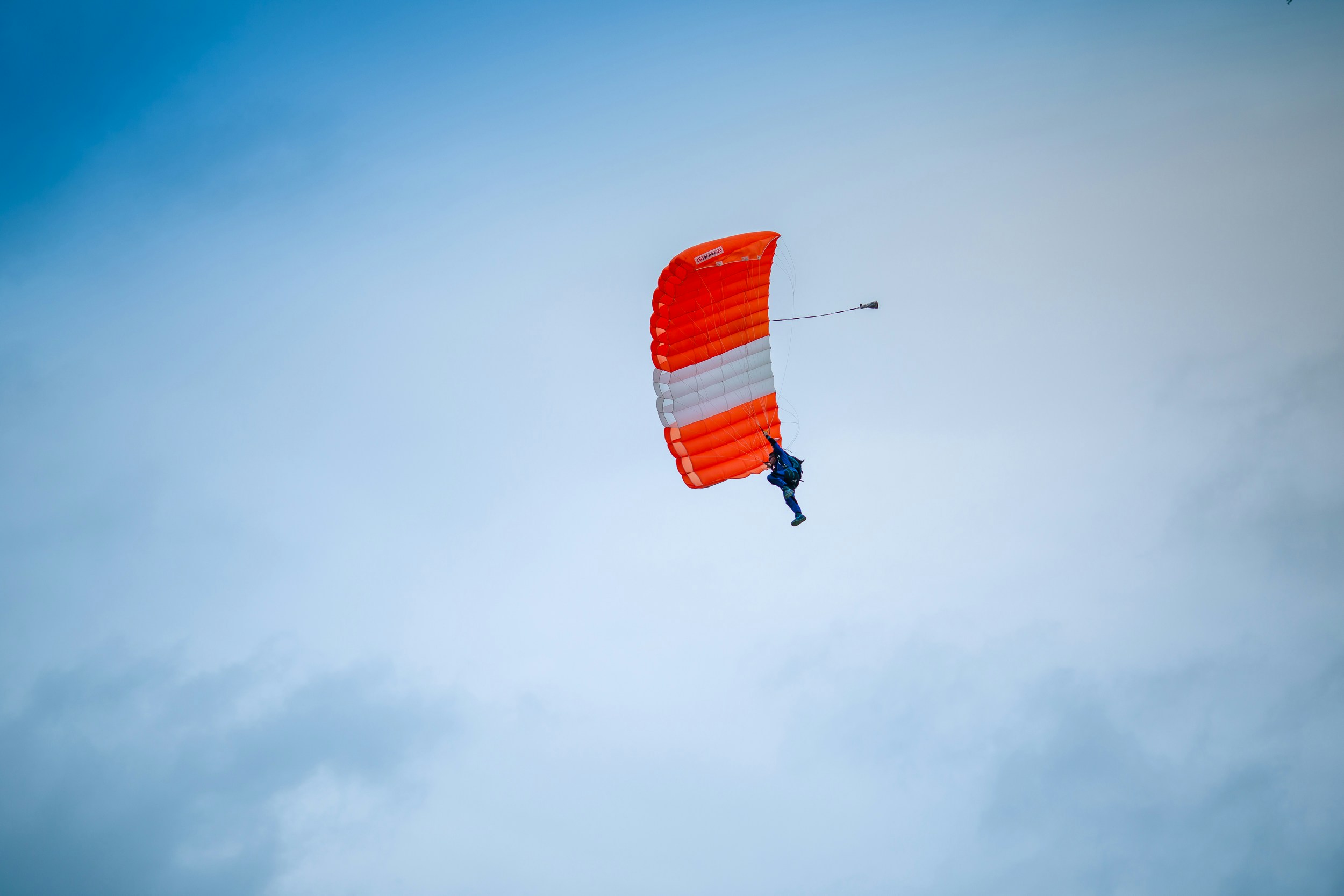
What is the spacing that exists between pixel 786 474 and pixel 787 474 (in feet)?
0.05

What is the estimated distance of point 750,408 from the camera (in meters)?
29.5

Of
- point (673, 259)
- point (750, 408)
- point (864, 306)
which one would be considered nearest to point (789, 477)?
point (750, 408)

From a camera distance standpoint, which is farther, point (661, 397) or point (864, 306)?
point (661, 397)

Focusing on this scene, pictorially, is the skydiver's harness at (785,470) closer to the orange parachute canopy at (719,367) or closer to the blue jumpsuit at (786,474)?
the blue jumpsuit at (786,474)

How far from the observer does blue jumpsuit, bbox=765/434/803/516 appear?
27.4 metres

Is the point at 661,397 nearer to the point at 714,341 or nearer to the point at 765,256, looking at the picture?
the point at 714,341

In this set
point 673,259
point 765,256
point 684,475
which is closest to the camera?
point 673,259

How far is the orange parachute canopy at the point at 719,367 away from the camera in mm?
27016

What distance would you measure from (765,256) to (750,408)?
4595 mm

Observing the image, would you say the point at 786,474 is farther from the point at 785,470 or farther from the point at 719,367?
the point at 719,367

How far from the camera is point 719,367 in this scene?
94.5ft

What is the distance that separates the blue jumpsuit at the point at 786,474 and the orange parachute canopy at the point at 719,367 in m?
1.59

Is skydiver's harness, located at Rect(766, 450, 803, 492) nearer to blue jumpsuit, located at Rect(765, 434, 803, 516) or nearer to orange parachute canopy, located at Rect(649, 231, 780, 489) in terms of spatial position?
blue jumpsuit, located at Rect(765, 434, 803, 516)

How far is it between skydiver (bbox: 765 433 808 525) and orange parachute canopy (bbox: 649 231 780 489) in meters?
1.59
